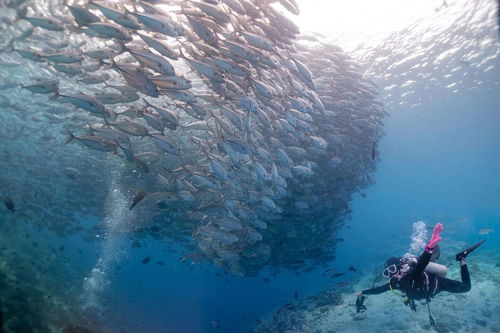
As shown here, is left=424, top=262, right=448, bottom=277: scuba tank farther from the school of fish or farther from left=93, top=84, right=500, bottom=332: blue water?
left=93, top=84, right=500, bottom=332: blue water

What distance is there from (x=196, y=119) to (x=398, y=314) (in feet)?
42.7

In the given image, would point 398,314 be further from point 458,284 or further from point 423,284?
point 423,284

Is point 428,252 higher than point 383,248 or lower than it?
higher

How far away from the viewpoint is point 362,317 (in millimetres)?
13938

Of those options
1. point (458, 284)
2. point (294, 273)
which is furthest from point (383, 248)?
point (458, 284)

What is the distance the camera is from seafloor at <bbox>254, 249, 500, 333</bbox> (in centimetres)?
1220

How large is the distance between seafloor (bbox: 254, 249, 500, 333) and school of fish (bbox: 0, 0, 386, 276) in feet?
9.80

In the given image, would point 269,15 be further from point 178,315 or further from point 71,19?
point 178,315

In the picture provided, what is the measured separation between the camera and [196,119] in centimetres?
1394

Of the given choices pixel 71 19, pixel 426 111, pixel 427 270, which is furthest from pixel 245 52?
pixel 426 111

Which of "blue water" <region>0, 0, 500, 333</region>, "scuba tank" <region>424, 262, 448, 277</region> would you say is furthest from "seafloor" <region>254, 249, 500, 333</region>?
"scuba tank" <region>424, 262, 448, 277</region>

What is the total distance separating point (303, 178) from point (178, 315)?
3096cm

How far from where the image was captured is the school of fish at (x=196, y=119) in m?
5.72

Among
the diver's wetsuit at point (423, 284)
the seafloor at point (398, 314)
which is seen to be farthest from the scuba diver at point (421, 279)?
the seafloor at point (398, 314)
